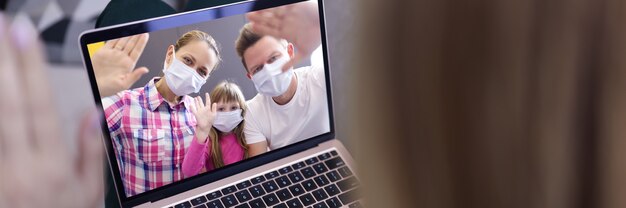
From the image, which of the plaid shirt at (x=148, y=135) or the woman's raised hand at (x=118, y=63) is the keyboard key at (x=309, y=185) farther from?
the woman's raised hand at (x=118, y=63)

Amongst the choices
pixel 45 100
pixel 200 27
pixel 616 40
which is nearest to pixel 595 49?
pixel 616 40

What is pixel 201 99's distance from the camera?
0.78 metres

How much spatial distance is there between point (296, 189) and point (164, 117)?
0.21m

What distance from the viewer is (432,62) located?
21cm

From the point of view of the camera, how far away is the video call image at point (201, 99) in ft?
2.41

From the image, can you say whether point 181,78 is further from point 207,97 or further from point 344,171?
point 344,171

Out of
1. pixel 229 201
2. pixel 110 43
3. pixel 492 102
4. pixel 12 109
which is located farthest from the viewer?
pixel 229 201

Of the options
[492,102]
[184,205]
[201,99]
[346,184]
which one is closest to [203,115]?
[201,99]

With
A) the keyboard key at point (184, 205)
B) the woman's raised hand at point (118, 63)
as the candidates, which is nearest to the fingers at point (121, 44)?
the woman's raised hand at point (118, 63)

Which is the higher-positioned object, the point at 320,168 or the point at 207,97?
the point at 207,97

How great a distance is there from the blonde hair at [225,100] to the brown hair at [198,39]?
32 millimetres

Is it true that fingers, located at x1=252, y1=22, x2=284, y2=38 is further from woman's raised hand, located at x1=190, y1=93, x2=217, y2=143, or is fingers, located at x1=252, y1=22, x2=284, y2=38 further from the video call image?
woman's raised hand, located at x1=190, y1=93, x2=217, y2=143

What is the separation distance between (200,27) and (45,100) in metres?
0.25

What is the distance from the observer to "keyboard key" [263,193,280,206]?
80 centimetres
